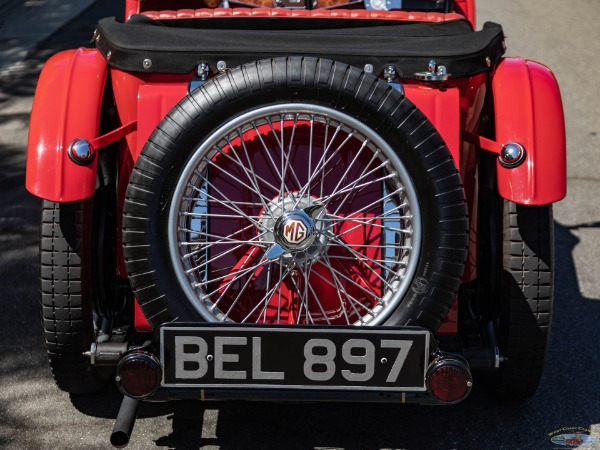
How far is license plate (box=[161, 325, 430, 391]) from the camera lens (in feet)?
10.5

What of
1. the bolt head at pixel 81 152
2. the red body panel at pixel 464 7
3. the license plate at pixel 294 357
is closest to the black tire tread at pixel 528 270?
the license plate at pixel 294 357

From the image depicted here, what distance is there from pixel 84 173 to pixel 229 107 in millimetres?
616

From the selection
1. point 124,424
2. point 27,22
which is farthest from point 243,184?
point 27,22

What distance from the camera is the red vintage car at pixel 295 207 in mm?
3201

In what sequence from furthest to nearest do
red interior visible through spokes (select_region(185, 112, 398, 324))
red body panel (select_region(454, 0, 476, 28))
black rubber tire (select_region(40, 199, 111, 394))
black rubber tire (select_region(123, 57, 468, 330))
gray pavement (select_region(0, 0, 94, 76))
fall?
gray pavement (select_region(0, 0, 94, 76)) < red body panel (select_region(454, 0, 476, 28)) < black rubber tire (select_region(40, 199, 111, 394)) < red interior visible through spokes (select_region(185, 112, 398, 324)) < black rubber tire (select_region(123, 57, 468, 330))

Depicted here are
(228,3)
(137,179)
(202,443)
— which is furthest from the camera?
(228,3)

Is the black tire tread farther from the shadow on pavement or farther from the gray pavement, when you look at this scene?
the gray pavement

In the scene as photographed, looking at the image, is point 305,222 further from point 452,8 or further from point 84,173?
point 452,8

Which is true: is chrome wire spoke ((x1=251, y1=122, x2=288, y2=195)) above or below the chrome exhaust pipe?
above

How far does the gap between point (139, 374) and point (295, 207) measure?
2.47 feet

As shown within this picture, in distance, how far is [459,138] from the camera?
3.55 m

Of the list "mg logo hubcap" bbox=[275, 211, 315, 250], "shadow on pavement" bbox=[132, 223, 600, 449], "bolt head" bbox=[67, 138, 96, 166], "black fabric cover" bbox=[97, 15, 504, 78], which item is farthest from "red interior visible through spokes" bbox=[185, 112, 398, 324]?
"shadow on pavement" bbox=[132, 223, 600, 449]

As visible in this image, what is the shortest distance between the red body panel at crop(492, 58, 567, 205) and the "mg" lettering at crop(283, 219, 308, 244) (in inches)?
29.7

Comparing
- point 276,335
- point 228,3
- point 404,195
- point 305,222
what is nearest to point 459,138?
point 404,195
